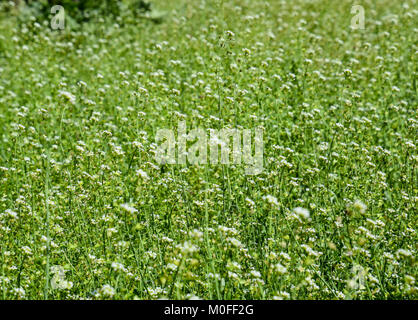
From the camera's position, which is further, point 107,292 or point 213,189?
point 213,189

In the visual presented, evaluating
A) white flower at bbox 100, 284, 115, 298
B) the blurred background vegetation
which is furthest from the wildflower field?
the blurred background vegetation

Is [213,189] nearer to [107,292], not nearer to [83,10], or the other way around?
[107,292]

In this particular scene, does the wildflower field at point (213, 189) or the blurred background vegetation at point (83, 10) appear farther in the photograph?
the blurred background vegetation at point (83, 10)

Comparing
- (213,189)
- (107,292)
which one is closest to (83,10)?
(213,189)

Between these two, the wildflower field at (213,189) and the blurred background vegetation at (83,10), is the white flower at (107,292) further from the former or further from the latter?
the blurred background vegetation at (83,10)

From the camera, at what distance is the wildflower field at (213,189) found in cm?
315

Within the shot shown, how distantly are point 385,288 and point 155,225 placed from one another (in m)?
1.91

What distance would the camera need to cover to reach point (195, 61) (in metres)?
7.38

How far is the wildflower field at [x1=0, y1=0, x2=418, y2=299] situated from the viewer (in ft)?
10.3

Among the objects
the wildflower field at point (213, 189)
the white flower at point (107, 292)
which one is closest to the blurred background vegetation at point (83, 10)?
the wildflower field at point (213, 189)

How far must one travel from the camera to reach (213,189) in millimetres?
4047

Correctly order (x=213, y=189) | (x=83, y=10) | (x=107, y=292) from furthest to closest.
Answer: (x=83, y=10) → (x=213, y=189) → (x=107, y=292)

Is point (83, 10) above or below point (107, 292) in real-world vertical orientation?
above
